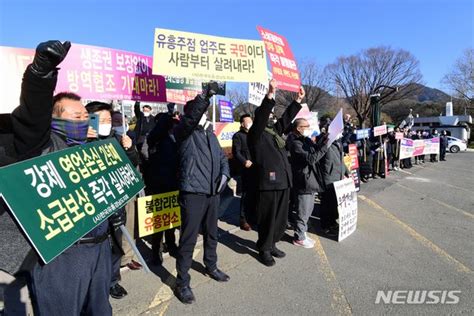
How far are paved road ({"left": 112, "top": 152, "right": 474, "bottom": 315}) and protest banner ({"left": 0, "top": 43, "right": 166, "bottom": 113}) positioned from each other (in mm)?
2182

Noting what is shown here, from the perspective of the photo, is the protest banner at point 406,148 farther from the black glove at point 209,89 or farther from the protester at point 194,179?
the black glove at point 209,89

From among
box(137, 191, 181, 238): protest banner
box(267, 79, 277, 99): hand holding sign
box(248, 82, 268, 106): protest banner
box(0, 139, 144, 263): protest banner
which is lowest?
box(137, 191, 181, 238): protest banner

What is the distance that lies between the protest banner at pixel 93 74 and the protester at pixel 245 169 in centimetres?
157

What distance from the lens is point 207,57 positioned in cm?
456

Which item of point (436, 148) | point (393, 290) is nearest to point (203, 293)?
point (393, 290)

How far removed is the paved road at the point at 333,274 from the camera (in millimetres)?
3236

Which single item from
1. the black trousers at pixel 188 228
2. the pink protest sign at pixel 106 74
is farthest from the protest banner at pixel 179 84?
the black trousers at pixel 188 228

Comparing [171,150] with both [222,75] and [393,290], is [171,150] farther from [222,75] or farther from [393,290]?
[393,290]

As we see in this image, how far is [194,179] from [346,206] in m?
2.79

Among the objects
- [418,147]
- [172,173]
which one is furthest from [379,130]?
[172,173]

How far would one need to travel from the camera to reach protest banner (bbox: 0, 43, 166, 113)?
3320mm

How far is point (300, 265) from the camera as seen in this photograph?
4258 millimetres

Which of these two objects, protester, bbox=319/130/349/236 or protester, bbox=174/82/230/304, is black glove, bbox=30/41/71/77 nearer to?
protester, bbox=174/82/230/304

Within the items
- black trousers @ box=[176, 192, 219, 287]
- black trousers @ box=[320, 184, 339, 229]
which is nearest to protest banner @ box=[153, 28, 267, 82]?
black trousers @ box=[176, 192, 219, 287]
